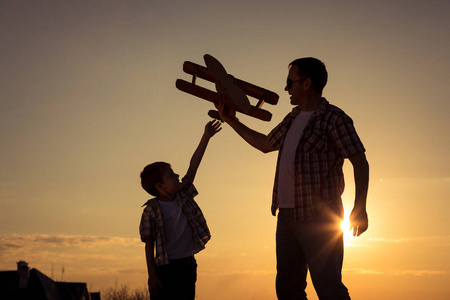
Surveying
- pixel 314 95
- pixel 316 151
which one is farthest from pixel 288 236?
pixel 314 95

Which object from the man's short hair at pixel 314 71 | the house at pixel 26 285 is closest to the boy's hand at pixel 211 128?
the man's short hair at pixel 314 71

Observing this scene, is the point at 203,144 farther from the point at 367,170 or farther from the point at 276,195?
the point at 367,170

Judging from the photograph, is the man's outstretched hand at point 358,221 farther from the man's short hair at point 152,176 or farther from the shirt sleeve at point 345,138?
the man's short hair at point 152,176

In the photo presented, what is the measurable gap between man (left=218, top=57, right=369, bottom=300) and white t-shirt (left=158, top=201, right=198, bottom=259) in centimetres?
133

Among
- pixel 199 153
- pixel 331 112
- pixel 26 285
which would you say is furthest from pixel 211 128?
pixel 26 285

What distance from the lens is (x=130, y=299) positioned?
1977cm

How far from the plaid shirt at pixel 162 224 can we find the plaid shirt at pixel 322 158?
63.6 inches

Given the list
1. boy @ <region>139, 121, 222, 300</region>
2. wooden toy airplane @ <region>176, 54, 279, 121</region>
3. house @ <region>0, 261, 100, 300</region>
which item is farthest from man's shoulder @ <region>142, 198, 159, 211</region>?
house @ <region>0, 261, 100, 300</region>

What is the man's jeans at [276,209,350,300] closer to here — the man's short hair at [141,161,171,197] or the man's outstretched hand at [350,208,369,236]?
the man's outstretched hand at [350,208,369,236]

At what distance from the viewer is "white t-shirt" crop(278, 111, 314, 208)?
4668 mm

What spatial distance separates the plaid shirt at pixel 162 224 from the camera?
224 inches

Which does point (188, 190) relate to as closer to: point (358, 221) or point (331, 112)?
point (331, 112)

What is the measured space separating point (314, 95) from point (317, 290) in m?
1.71

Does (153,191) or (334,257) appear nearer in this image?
(334,257)
